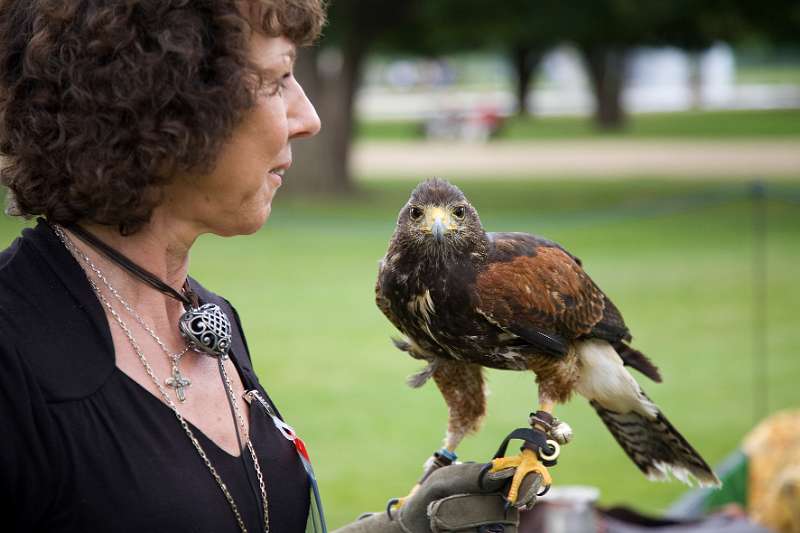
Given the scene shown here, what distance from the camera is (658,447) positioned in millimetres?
2826

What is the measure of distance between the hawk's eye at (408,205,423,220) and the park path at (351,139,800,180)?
17.3 metres

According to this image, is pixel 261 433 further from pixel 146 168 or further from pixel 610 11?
pixel 610 11

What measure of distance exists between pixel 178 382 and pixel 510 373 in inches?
278

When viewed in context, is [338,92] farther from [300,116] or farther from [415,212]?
[300,116]

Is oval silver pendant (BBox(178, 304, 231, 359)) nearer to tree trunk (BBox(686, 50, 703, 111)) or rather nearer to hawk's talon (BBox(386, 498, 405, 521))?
hawk's talon (BBox(386, 498, 405, 521))

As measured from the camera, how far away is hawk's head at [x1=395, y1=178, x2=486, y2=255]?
2.45 metres

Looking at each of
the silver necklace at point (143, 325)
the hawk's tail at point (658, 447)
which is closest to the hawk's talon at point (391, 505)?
the hawk's tail at point (658, 447)

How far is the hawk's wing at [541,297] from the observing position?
241 centimetres

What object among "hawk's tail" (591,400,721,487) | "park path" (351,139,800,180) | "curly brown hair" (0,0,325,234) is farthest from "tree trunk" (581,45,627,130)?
"curly brown hair" (0,0,325,234)

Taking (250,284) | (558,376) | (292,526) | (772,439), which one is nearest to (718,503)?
(772,439)

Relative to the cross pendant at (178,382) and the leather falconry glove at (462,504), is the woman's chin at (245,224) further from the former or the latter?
the leather falconry glove at (462,504)

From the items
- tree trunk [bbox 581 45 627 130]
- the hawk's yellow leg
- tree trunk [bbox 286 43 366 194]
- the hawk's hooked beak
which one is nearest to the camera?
the hawk's yellow leg

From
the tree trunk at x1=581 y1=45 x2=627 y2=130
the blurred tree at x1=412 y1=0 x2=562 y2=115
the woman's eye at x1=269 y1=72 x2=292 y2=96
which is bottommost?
the tree trunk at x1=581 y1=45 x2=627 y2=130

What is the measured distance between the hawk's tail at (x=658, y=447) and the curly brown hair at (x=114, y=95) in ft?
4.40
